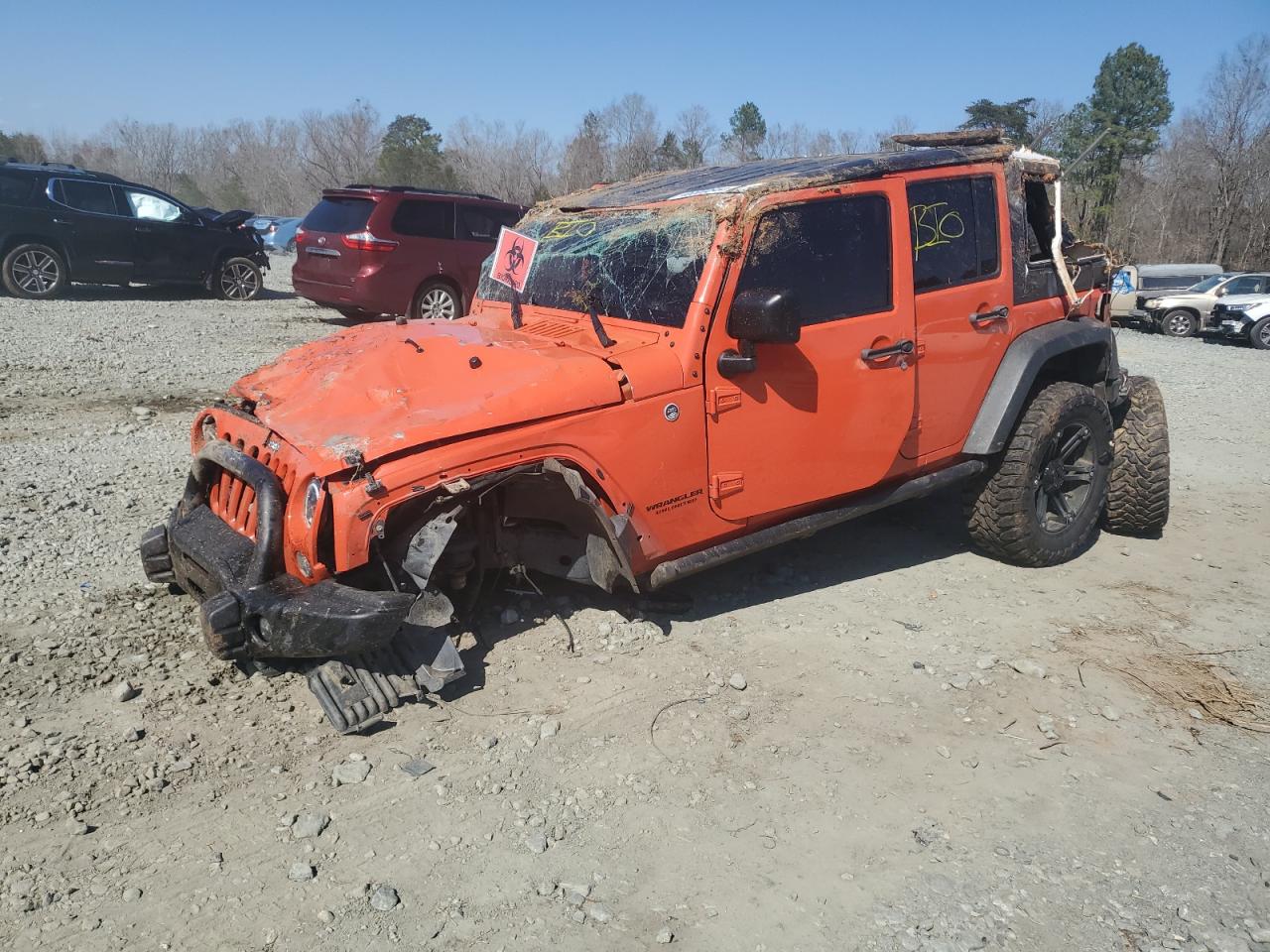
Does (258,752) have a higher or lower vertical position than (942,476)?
lower

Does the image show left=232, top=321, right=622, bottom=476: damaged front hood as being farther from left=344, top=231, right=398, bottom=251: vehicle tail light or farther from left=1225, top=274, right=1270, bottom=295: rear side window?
left=1225, top=274, right=1270, bottom=295: rear side window

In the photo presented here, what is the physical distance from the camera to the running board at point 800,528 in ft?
13.1

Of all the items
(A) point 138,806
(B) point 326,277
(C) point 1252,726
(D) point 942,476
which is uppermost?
(B) point 326,277

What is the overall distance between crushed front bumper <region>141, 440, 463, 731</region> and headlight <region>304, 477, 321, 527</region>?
0.45 ft

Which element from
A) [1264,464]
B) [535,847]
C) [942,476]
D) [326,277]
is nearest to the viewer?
[535,847]

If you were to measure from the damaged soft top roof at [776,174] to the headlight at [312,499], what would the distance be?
2.13 metres

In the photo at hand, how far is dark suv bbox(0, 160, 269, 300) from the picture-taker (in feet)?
42.0

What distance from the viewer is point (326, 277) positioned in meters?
12.0

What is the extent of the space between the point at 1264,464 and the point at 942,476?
453 centimetres

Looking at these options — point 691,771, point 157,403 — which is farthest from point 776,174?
point 157,403

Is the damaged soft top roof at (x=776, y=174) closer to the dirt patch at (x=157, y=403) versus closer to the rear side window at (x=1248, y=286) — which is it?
the dirt patch at (x=157, y=403)

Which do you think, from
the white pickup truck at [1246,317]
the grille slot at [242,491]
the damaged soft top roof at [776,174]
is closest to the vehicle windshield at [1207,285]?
the white pickup truck at [1246,317]

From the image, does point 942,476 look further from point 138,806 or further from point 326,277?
point 326,277

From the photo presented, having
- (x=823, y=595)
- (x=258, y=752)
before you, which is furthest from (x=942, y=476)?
(x=258, y=752)
